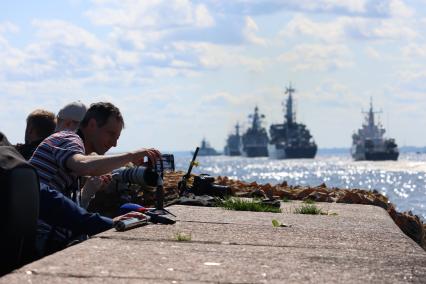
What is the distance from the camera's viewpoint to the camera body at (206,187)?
849 cm

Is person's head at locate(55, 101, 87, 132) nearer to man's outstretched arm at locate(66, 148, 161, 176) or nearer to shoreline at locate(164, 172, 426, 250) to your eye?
man's outstretched arm at locate(66, 148, 161, 176)

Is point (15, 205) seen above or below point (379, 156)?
below

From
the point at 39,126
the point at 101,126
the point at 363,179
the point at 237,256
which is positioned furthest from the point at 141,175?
the point at 363,179

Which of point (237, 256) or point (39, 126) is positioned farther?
point (39, 126)

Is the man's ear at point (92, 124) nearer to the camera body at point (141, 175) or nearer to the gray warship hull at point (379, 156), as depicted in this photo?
the camera body at point (141, 175)

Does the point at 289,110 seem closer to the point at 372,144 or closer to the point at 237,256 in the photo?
the point at 372,144

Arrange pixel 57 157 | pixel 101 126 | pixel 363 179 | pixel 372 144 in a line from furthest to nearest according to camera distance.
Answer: pixel 372 144 → pixel 363 179 → pixel 101 126 → pixel 57 157

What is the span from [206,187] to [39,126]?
2.38 metres

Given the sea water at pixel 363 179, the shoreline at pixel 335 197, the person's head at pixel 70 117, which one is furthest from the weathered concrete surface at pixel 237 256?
the sea water at pixel 363 179

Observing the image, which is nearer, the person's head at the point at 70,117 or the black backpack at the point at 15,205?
the black backpack at the point at 15,205

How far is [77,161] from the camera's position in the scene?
5113 mm

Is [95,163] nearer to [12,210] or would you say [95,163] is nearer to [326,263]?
[12,210]

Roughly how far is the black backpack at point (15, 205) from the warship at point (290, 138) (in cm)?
17749

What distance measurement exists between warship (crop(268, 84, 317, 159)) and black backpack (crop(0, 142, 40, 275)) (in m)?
177
